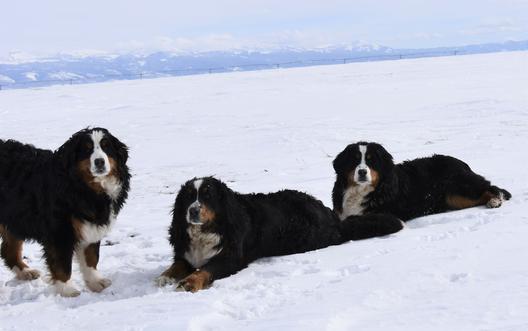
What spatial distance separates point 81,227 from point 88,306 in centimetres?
112

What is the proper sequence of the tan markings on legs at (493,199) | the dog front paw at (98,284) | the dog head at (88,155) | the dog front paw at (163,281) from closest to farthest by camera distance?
the dog front paw at (163,281), the dog head at (88,155), the dog front paw at (98,284), the tan markings on legs at (493,199)

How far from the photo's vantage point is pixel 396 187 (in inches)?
329

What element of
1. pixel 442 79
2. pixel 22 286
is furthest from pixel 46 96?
pixel 22 286

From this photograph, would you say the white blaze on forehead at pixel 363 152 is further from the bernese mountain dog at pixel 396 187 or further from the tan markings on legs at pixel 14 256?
the tan markings on legs at pixel 14 256

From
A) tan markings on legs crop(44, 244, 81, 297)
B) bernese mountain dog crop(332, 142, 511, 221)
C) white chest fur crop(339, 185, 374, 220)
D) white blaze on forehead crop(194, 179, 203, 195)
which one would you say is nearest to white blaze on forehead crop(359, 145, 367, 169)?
bernese mountain dog crop(332, 142, 511, 221)

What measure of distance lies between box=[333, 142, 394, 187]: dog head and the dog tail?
0.87 m

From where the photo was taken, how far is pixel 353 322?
401cm

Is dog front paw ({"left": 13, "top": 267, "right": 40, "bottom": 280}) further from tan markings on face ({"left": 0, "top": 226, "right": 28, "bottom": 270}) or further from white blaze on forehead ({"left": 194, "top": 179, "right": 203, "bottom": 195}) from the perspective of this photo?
white blaze on forehead ({"left": 194, "top": 179, "right": 203, "bottom": 195})

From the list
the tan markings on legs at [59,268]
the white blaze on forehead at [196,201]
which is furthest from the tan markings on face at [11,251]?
the white blaze on forehead at [196,201]

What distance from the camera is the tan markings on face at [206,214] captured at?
6.08 meters

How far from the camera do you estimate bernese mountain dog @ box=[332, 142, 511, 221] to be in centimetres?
817

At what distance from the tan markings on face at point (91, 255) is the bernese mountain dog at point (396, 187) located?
3.57 meters

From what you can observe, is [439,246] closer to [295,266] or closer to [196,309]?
[295,266]

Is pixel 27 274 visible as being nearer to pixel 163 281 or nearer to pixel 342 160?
pixel 163 281
